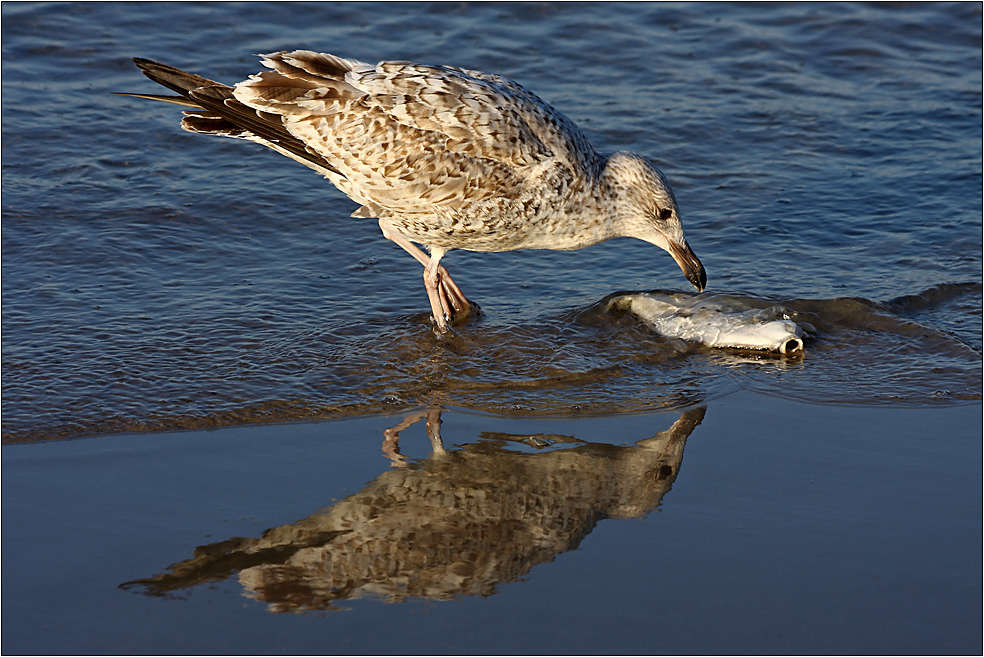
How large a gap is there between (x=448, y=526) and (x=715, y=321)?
2.53 meters

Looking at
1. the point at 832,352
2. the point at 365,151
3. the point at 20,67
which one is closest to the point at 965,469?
the point at 832,352

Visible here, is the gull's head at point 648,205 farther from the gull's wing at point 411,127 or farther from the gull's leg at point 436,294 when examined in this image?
the gull's leg at point 436,294

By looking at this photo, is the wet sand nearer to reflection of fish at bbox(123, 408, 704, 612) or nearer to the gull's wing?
reflection of fish at bbox(123, 408, 704, 612)

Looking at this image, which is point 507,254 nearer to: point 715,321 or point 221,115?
point 715,321

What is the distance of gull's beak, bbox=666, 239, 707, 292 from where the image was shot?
6289 mm

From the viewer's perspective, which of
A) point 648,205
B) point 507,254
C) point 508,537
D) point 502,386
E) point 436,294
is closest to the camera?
point 508,537

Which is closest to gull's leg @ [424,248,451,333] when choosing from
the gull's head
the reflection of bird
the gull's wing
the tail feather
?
the reflection of bird

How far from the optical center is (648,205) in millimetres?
6312

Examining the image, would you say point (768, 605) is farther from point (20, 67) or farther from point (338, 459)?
point (20, 67)

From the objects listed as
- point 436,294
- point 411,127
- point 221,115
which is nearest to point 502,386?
point 436,294

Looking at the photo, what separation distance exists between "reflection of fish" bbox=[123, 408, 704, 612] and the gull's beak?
1.63 metres

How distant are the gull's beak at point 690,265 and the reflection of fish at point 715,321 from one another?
115 millimetres

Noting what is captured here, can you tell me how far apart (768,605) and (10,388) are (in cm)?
354

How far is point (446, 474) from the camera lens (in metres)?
4.48
